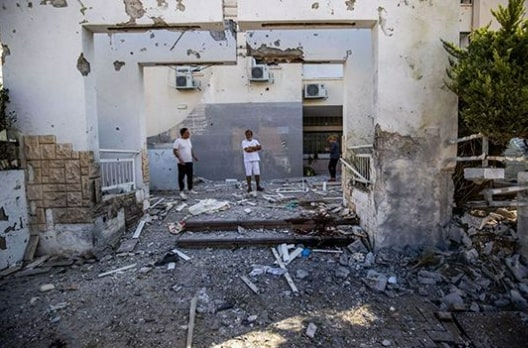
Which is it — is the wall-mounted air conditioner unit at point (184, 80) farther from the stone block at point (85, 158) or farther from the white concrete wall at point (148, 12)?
the stone block at point (85, 158)

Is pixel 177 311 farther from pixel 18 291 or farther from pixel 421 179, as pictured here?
pixel 421 179

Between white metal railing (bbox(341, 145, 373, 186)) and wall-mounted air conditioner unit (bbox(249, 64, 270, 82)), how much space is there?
6.53 m

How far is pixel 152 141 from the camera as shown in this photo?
39.3ft

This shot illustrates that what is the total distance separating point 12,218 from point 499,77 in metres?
5.55

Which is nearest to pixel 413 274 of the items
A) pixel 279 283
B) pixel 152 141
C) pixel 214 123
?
pixel 279 283

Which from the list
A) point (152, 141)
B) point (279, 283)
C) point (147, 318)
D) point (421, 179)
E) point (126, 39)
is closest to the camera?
point (147, 318)

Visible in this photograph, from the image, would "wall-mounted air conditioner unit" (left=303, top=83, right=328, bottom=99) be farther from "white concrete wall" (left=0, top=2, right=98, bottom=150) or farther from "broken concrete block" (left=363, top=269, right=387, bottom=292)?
"broken concrete block" (left=363, top=269, right=387, bottom=292)

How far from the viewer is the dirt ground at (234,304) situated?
2811mm

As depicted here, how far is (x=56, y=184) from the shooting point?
4.28m

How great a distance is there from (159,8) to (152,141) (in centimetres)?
829

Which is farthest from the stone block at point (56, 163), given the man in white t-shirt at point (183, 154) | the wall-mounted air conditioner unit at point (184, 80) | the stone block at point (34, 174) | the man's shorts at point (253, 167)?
the wall-mounted air conditioner unit at point (184, 80)

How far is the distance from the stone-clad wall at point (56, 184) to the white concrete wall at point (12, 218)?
0.31 ft

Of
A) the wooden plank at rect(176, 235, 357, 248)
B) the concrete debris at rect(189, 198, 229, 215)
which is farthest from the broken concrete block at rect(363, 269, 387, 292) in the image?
the concrete debris at rect(189, 198, 229, 215)

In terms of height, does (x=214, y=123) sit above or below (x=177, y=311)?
above
